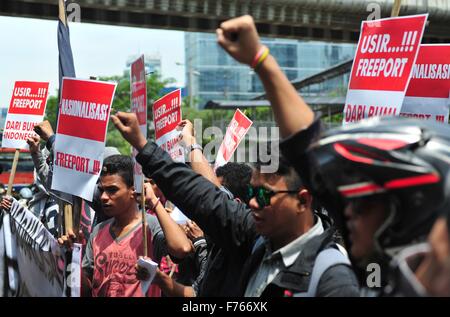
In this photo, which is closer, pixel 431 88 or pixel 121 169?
pixel 121 169

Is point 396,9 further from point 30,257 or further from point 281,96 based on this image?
point 30,257

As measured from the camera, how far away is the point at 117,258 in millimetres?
4113

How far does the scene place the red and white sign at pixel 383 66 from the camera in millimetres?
4266

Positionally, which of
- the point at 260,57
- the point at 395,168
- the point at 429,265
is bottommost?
the point at 429,265

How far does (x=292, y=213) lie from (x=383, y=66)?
1808mm

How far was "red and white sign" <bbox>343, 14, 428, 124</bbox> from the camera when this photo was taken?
4.27 m

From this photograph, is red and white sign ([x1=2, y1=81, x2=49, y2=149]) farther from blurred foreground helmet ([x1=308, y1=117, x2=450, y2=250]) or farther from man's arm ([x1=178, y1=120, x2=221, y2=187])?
blurred foreground helmet ([x1=308, y1=117, x2=450, y2=250])

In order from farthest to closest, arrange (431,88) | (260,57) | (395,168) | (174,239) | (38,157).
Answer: (38,157) < (431,88) < (174,239) < (260,57) < (395,168)

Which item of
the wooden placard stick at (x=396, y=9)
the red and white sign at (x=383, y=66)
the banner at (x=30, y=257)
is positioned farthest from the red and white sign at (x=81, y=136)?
the wooden placard stick at (x=396, y=9)

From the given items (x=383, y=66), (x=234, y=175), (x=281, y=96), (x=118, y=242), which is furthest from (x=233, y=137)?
(x=281, y=96)

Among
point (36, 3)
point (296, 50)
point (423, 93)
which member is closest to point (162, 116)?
point (423, 93)

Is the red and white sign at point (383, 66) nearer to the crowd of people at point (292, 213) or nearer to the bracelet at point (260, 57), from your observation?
the crowd of people at point (292, 213)

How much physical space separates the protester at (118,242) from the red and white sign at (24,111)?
6.64 ft
